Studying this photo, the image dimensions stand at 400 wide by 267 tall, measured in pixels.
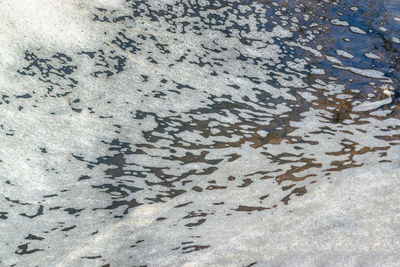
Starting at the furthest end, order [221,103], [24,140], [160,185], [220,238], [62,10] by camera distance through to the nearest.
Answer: [62,10] → [221,103] → [24,140] → [160,185] → [220,238]

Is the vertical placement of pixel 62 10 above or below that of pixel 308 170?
above

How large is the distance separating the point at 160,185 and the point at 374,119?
933mm

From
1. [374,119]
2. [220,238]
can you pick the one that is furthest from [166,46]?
[220,238]

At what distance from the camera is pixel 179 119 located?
2043 millimetres

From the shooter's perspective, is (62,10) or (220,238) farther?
(62,10)

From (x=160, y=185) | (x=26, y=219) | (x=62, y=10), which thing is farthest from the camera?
(x=62, y=10)

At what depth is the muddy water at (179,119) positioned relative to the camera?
1.60 metres

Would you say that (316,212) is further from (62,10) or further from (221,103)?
(62,10)

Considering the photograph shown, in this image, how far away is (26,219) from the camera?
164cm

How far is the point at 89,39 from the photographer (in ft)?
7.93

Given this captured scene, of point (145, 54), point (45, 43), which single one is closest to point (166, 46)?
point (145, 54)

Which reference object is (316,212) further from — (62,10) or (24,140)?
(62,10)

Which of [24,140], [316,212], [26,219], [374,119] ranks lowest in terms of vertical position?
[26,219]

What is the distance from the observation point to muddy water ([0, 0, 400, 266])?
160cm
